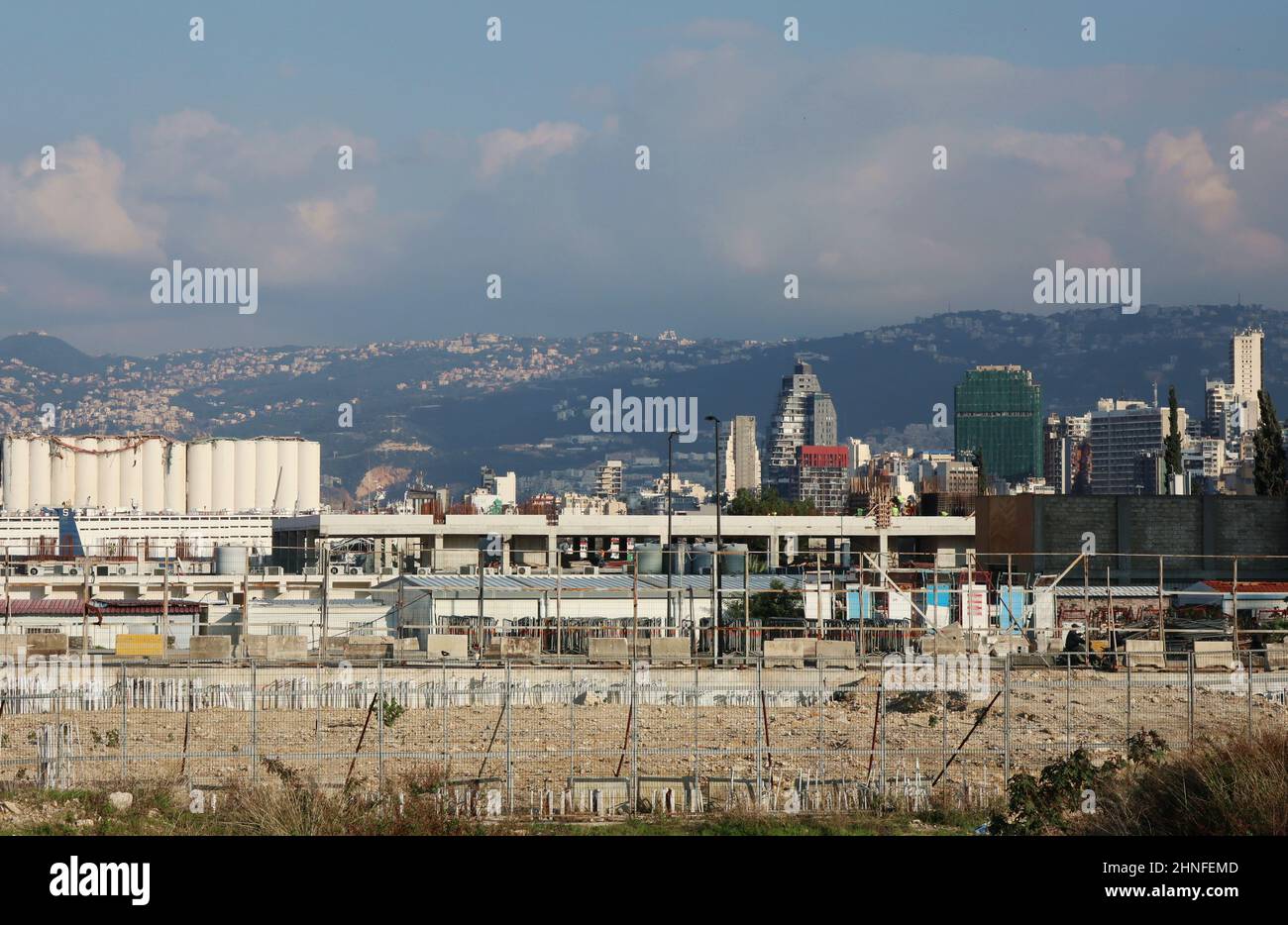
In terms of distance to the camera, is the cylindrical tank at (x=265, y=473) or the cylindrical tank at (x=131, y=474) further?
the cylindrical tank at (x=265, y=473)

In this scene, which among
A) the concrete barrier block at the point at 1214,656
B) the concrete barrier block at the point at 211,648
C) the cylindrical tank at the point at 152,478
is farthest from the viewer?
the cylindrical tank at the point at 152,478

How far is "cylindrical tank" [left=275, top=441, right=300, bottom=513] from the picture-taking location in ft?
544

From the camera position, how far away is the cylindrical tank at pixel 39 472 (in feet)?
530

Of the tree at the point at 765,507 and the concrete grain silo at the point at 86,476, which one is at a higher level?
the concrete grain silo at the point at 86,476

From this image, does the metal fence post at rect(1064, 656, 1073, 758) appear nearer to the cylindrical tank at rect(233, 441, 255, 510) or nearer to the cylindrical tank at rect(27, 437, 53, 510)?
the cylindrical tank at rect(233, 441, 255, 510)

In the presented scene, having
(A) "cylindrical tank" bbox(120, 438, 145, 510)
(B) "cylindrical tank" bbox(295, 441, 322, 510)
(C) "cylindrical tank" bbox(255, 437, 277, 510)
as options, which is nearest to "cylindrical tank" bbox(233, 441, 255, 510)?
(C) "cylindrical tank" bbox(255, 437, 277, 510)

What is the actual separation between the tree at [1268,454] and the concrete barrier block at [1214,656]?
53.5 m

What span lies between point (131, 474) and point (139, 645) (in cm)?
12816

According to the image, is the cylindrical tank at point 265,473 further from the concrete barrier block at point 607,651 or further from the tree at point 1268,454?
the concrete barrier block at point 607,651

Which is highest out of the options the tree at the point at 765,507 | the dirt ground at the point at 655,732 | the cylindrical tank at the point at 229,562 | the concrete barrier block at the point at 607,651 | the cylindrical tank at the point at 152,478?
the cylindrical tank at the point at 152,478

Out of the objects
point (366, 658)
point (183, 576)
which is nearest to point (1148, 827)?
point (366, 658)

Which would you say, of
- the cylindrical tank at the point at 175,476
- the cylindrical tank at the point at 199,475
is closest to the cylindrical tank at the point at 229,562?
the cylindrical tank at the point at 175,476

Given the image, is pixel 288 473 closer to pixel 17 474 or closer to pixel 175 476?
pixel 175 476

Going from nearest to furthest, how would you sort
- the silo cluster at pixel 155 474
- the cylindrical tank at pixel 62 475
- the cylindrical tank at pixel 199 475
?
the silo cluster at pixel 155 474
the cylindrical tank at pixel 62 475
the cylindrical tank at pixel 199 475
